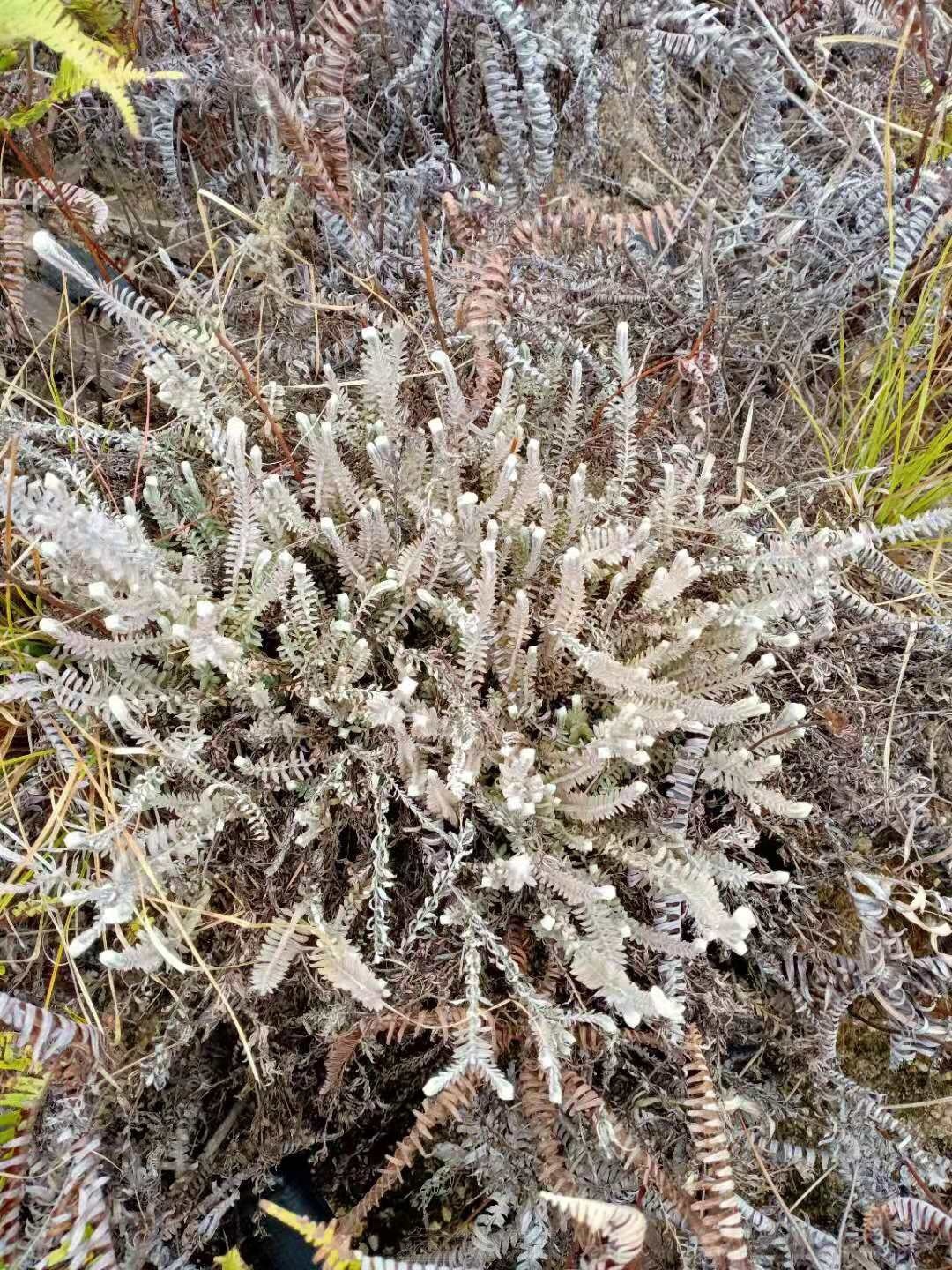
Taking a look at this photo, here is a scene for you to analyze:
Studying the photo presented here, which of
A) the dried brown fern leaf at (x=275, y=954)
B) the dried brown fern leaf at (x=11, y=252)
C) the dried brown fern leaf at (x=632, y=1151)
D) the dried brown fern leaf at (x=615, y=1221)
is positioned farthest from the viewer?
the dried brown fern leaf at (x=11, y=252)

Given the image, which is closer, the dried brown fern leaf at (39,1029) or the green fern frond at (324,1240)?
the green fern frond at (324,1240)

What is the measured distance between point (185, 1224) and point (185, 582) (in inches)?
50.3

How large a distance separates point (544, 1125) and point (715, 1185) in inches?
12.9

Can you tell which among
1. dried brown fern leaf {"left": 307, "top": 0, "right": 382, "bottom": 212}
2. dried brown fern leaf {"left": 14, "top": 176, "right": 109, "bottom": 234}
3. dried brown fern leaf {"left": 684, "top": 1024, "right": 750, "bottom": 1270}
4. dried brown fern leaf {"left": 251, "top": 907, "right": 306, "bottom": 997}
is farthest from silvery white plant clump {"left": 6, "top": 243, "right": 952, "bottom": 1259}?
dried brown fern leaf {"left": 307, "top": 0, "right": 382, "bottom": 212}

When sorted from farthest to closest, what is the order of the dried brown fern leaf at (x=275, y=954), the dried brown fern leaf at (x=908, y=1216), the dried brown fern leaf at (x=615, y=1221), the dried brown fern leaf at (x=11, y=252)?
the dried brown fern leaf at (x=11, y=252)
the dried brown fern leaf at (x=908, y=1216)
the dried brown fern leaf at (x=275, y=954)
the dried brown fern leaf at (x=615, y=1221)

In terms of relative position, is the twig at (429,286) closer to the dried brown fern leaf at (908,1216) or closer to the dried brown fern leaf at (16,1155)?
the dried brown fern leaf at (16,1155)

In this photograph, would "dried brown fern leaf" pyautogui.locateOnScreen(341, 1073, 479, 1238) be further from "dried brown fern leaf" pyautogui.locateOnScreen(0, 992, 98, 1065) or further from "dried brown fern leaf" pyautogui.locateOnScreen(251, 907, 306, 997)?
"dried brown fern leaf" pyautogui.locateOnScreen(0, 992, 98, 1065)

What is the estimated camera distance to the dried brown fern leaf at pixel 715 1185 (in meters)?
1.51

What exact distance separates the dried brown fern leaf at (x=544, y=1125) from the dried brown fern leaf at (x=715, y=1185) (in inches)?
9.9

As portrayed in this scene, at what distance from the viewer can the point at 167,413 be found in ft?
7.00

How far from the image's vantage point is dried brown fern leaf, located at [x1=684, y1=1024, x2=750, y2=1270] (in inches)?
59.5

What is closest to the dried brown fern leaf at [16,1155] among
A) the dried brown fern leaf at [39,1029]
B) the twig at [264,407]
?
the dried brown fern leaf at [39,1029]

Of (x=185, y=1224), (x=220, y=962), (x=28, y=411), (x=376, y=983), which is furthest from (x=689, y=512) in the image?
(x=185, y=1224)

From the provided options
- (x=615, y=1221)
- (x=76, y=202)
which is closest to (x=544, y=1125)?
(x=615, y=1221)
